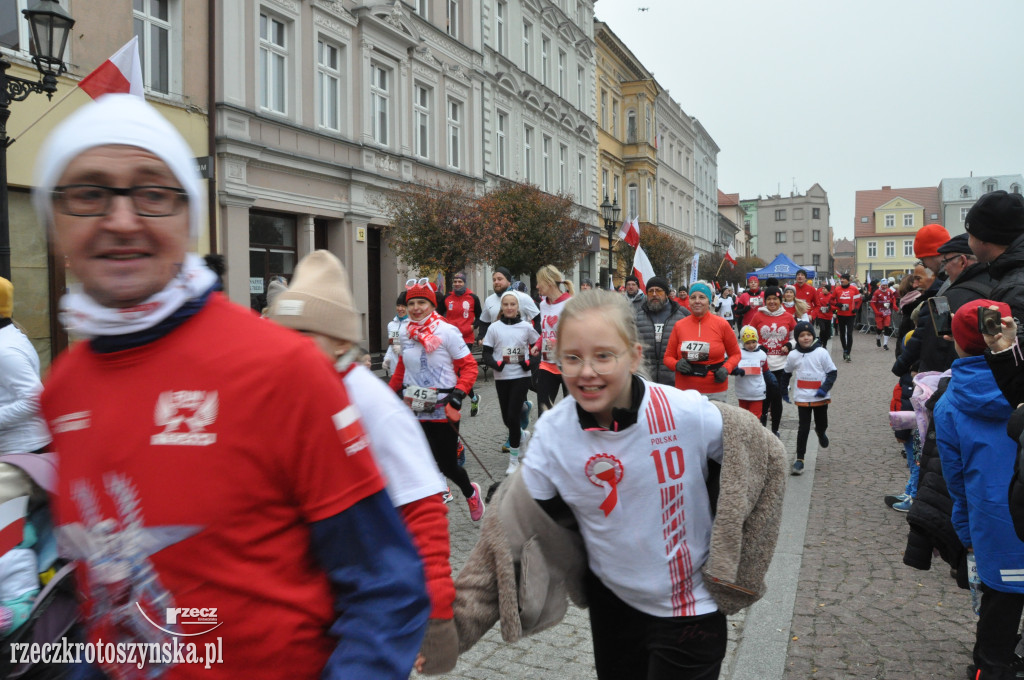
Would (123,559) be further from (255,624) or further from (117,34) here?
(117,34)

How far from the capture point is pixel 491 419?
40.2ft

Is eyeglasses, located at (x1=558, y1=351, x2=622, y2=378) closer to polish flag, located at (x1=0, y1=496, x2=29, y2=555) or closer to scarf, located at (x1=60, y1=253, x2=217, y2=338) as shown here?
scarf, located at (x1=60, y1=253, x2=217, y2=338)

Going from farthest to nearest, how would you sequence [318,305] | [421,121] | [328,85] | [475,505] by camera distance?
1. [421,121]
2. [328,85]
3. [475,505]
4. [318,305]

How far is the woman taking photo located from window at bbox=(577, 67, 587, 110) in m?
31.2

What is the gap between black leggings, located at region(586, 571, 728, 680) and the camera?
2.52 m

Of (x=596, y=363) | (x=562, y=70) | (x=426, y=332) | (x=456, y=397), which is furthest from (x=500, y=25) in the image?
(x=596, y=363)

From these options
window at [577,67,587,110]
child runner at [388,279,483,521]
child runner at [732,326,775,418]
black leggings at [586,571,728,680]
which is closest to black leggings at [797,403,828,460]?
child runner at [732,326,775,418]

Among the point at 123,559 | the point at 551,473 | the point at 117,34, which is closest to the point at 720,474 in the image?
the point at 551,473

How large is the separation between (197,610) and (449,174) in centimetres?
2352

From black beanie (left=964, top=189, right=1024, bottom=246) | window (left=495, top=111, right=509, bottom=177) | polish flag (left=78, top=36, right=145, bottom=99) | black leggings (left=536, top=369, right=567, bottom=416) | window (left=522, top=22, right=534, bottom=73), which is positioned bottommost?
black leggings (left=536, top=369, right=567, bottom=416)

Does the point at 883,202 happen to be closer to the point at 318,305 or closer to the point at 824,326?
the point at 824,326

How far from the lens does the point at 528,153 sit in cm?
3120

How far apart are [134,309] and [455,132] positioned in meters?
24.8

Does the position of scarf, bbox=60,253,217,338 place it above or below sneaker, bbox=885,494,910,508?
above
